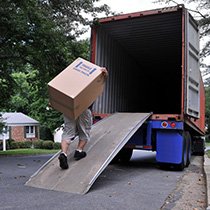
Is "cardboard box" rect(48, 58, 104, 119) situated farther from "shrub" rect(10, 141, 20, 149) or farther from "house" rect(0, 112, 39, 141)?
"house" rect(0, 112, 39, 141)

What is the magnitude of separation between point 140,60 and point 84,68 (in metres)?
5.47

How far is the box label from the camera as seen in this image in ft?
21.4

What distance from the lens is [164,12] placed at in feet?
27.2

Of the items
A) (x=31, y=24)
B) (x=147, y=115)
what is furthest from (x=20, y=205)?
(x=31, y=24)

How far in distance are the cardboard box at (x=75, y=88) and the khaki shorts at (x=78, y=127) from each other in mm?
231

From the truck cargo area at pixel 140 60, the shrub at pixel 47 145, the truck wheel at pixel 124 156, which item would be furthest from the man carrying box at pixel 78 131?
the shrub at pixel 47 145

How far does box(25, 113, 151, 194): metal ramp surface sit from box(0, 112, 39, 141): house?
30.4 meters

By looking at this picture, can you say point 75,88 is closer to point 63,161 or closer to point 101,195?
point 63,161

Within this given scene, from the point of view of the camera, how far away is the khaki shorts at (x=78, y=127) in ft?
21.5

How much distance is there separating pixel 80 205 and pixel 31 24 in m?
8.03

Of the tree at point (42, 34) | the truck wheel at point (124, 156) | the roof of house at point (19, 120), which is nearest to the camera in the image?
the truck wheel at point (124, 156)

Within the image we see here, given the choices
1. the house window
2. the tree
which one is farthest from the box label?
the house window

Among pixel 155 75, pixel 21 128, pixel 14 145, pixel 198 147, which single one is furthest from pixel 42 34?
pixel 21 128

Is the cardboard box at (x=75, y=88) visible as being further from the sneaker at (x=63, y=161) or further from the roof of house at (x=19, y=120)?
the roof of house at (x=19, y=120)
